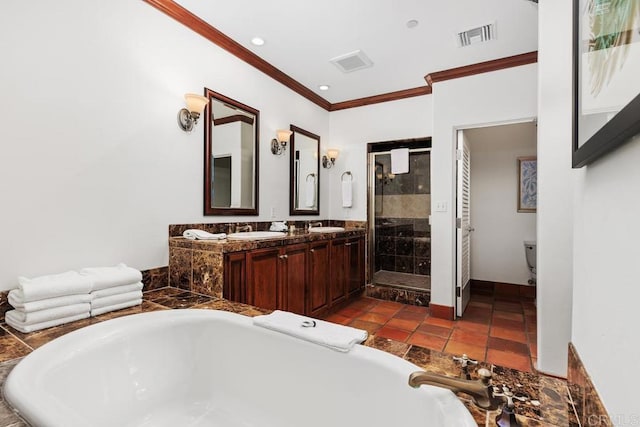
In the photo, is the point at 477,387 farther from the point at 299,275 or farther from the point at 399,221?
the point at 399,221

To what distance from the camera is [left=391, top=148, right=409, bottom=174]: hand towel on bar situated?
12.6 ft

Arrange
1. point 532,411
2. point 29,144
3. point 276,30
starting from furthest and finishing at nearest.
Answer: point 276,30, point 29,144, point 532,411

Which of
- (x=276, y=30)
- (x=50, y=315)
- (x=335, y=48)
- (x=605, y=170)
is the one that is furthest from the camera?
(x=335, y=48)

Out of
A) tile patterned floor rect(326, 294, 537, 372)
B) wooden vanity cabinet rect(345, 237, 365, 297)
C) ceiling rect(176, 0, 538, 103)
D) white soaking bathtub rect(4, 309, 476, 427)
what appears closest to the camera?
white soaking bathtub rect(4, 309, 476, 427)

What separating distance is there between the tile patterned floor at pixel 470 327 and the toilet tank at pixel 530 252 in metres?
0.51

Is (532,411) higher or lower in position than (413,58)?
lower

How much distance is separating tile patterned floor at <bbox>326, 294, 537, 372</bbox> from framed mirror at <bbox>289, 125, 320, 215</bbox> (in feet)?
4.30

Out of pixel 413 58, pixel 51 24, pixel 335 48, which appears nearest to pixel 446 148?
pixel 413 58

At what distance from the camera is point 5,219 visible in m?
1.48

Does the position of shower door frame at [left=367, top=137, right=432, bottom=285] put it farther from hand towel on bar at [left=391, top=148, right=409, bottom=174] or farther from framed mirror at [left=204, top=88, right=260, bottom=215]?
framed mirror at [left=204, top=88, right=260, bottom=215]

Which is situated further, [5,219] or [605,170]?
[5,219]

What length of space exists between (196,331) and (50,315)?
66cm

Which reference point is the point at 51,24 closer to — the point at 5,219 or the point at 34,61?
the point at 34,61

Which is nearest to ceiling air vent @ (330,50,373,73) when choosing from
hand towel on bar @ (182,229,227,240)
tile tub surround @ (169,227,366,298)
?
tile tub surround @ (169,227,366,298)
